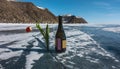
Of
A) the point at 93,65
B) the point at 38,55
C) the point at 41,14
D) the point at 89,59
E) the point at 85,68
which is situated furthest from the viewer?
the point at 41,14

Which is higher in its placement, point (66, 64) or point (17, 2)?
point (17, 2)

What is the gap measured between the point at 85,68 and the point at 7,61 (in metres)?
1.47

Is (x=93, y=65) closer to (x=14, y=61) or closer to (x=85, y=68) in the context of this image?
(x=85, y=68)

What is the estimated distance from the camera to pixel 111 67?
393 centimetres

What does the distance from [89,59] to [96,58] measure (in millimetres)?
219

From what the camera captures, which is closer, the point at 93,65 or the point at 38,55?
the point at 93,65

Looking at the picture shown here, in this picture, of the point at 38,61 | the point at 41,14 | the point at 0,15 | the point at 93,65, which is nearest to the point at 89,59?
the point at 93,65

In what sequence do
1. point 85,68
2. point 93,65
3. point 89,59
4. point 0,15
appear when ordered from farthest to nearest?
1. point 0,15
2. point 89,59
3. point 93,65
4. point 85,68

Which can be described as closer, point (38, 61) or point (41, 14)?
point (38, 61)

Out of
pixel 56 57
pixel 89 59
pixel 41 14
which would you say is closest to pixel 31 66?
pixel 56 57

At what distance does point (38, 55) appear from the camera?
4895 millimetres

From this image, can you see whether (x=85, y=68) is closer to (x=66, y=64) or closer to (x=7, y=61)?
(x=66, y=64)

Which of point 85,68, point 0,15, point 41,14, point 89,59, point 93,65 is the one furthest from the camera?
point 41,14

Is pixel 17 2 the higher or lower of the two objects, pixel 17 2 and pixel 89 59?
the higher
